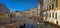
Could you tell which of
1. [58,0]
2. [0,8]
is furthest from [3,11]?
[58,0]

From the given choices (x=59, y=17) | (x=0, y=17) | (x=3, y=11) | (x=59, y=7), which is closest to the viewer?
(x=59, y=17)

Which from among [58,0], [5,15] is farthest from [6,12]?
[58,0]

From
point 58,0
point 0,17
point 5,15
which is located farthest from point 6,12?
point 58,0

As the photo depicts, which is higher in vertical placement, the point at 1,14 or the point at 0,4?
the point at 0,4

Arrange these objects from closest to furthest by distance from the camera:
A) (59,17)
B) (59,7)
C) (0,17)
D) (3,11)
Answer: (59,17)
(59,7)
(0,17)
(3,11)

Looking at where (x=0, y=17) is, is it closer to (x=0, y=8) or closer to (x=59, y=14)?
(x=0, y=8)

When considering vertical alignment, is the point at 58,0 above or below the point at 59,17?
above

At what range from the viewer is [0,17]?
59.0 ft

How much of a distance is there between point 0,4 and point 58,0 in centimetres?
956

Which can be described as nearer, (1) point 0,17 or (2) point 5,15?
(1) point 0,17

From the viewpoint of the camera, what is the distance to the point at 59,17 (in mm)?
12328

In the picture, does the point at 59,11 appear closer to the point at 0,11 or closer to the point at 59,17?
the point at 59,17

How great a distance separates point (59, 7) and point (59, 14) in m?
1.05

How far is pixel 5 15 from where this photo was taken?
19375 millimetres
